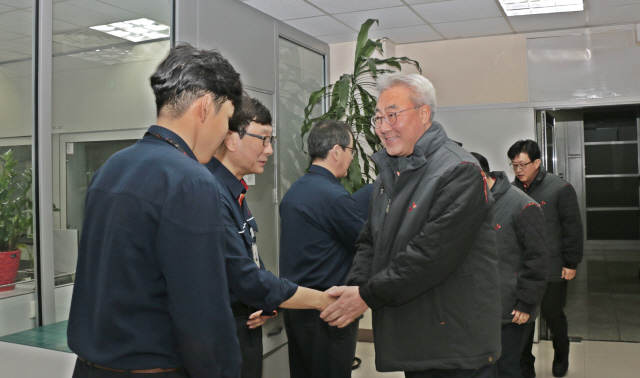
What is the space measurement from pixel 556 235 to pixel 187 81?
3.37 m

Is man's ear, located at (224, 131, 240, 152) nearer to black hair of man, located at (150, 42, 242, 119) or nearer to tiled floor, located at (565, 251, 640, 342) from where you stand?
black hair of man, located at (150, 42, 242, 119)

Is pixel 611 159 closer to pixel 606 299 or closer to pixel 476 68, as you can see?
pixel 606 299

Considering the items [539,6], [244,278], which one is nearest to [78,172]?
[244,278]

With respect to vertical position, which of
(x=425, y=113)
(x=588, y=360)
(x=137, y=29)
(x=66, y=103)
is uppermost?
(x=137, y=29)

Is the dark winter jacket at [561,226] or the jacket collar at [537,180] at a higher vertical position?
the jacket collar at [537,180]

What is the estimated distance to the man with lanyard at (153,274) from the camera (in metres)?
1.08

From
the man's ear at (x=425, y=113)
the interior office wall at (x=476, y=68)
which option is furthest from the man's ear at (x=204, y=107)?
the interior office wall at (x=476, y=68)

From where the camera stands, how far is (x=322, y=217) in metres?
2.55

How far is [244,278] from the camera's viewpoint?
171 centimetres

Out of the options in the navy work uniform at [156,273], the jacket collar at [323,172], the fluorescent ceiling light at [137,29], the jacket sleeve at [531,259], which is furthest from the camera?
the fluorescent ceiling light at [137,29]

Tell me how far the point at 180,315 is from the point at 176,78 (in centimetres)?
52

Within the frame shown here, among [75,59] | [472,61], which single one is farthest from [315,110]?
[75,59]

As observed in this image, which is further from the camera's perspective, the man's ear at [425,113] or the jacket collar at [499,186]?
the jacket collar at [499,186]

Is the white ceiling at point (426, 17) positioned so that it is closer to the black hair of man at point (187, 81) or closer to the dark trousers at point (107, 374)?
the black hair of man at point (187, 81)
